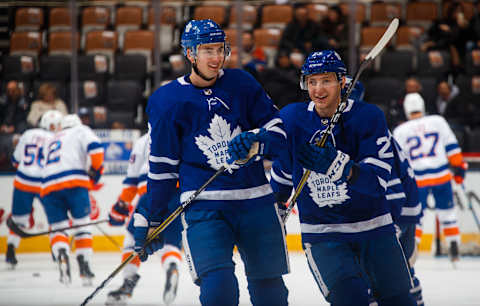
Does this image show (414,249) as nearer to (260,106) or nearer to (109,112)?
(260,106)

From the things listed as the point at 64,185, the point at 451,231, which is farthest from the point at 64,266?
the point at 451,231

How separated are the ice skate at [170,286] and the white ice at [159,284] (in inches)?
3.8

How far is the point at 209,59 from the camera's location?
263 cm

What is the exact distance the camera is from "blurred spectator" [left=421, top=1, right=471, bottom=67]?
312 inches

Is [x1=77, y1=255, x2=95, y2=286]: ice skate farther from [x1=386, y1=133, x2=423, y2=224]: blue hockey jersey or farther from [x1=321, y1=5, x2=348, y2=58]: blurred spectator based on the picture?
[x1=321, y1=5, x2=348, y2=58]: blurred spectator

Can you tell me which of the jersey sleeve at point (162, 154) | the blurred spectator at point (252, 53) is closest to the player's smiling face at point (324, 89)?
the jersey sleeve at point (162, 154)

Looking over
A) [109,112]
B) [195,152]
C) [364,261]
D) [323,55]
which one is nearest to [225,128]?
[195,152]

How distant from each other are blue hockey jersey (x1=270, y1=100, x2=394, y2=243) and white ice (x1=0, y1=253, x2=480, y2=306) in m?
1.98

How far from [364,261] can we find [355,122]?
447 mm

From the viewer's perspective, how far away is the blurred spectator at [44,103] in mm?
7086

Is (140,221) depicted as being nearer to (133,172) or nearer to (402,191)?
(402,191)

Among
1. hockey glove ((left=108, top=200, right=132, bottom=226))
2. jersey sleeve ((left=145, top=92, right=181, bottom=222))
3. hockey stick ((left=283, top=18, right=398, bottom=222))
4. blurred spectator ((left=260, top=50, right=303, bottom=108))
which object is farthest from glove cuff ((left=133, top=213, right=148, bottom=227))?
blurred spectator ((left=260, top=50, right=303, bottom=108))

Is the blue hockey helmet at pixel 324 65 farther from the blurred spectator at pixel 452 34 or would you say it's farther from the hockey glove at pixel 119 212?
the blurred spectator at pixel 452 34

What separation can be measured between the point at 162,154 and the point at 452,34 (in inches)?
234
